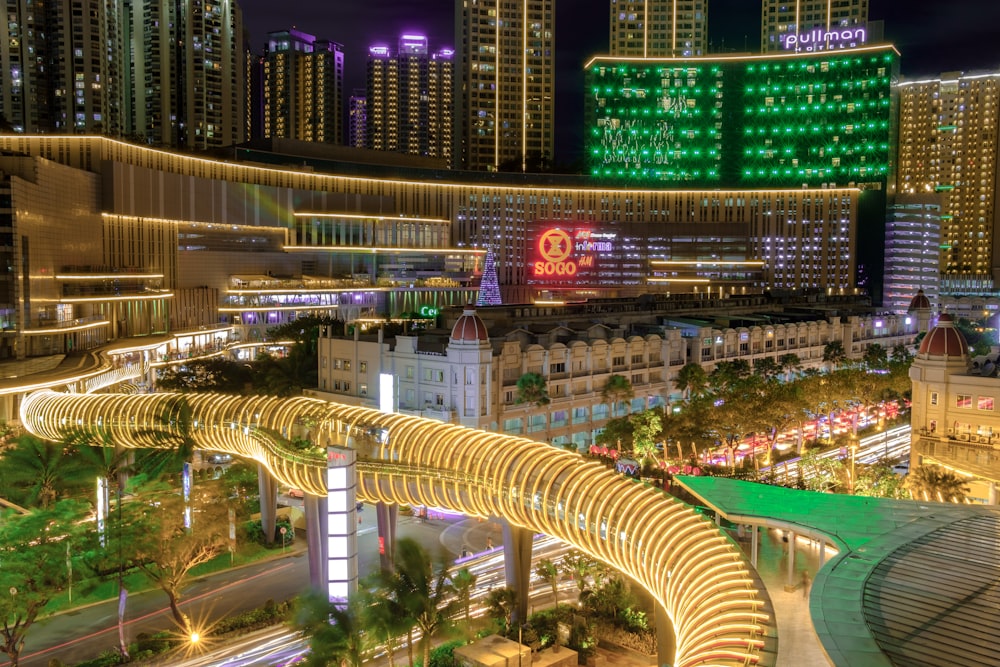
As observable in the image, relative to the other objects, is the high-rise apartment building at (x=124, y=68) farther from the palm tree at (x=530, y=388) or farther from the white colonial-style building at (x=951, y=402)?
the white colonial-style building at (x=951, y=402)

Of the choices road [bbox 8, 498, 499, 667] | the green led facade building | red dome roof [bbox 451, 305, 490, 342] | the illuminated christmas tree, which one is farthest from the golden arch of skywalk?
the green led facade building

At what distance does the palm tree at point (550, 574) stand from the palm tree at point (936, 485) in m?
22.0

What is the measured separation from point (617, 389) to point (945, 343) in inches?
996

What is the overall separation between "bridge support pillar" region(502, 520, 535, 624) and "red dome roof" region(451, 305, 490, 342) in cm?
2836

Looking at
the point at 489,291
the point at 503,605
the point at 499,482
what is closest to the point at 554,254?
the point at 489,291

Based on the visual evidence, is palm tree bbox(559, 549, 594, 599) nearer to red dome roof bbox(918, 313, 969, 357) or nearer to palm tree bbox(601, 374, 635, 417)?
palm tree bbox(601, 374, 635, 417)

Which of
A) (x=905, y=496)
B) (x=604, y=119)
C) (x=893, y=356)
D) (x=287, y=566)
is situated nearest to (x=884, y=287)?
(x=604, y=119)

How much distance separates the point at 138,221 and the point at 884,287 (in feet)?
430

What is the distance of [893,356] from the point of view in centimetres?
10325

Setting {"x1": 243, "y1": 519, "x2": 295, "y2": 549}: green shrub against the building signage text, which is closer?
{"x1": 243, "y1": 519, "x2": 295, "y2": 549}: green shrub

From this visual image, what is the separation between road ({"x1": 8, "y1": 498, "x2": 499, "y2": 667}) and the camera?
137 feet

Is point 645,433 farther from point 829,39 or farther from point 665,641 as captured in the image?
point 829,39

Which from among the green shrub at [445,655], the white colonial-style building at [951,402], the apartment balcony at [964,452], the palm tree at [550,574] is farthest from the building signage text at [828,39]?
the green shrub at [445,655]

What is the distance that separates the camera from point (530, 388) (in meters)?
70.8
